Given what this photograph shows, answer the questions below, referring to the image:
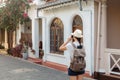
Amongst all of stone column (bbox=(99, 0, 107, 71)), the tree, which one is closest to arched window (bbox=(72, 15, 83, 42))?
stone column (bbox=(99, 0, 107, 71))

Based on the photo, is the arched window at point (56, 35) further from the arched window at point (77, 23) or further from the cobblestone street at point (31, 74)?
the cobblestone street at point (31, 74)

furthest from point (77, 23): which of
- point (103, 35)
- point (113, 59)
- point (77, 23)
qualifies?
point (113, 59)

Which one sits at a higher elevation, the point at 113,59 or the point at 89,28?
the point at 89,28

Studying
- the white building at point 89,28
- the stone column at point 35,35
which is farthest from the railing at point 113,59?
the stone column at point 35,35

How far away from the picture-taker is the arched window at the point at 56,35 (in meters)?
17.8

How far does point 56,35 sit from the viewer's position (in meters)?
18.2

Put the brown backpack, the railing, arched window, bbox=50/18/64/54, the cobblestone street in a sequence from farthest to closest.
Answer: arched window, bbox=50/18/64/54
the cobblestone street
the railing
the brown backpack

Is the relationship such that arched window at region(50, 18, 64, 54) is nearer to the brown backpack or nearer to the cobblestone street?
the cobblestone street

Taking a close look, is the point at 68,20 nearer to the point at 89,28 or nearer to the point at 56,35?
the point at 56,35

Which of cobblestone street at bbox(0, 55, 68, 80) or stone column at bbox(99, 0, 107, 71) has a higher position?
stone column at bbox(99, 0, 107, 71)

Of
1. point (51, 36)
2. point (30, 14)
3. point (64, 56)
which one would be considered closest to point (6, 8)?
point (30, 14)

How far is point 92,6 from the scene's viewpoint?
1417cm

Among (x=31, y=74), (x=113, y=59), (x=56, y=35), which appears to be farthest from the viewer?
(x=56, y=35)

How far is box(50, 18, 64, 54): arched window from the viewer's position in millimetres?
17750
